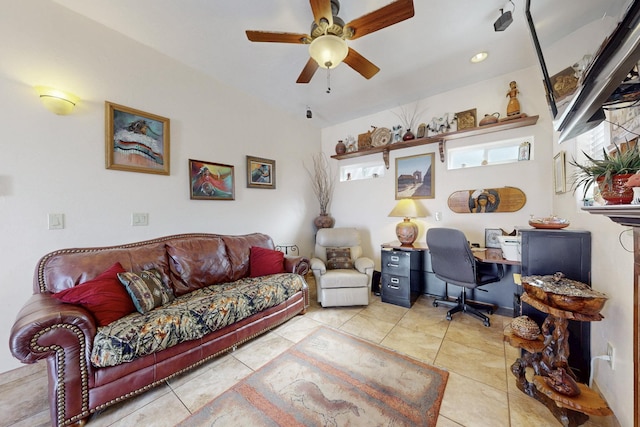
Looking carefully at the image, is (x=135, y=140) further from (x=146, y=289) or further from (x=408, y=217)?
(x=408, y=217)

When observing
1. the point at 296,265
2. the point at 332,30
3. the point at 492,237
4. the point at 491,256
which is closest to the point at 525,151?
the point at 492,237

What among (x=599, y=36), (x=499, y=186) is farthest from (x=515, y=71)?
(x=599, y=36)

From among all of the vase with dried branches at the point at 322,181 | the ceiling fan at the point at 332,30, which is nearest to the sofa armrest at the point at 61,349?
the ceiling fan at the point at 332,30

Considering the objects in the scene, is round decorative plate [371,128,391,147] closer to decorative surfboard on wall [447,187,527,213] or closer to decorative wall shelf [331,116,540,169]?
decorative wall shelf [331,116,540,169]

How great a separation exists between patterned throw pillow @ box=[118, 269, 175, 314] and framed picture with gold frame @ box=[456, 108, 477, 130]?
3801 mm

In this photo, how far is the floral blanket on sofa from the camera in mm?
1307

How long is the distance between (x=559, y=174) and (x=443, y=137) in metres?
1.22

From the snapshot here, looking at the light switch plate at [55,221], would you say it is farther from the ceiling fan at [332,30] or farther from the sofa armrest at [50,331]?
the ceiling fan at [332,30]

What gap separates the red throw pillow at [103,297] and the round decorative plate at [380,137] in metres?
3.47

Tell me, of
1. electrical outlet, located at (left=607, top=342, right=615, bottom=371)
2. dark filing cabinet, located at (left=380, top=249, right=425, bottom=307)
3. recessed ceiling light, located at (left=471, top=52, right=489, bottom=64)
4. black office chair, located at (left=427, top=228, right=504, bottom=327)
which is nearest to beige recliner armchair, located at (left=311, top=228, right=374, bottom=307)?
dark filing cabinet, located at (left=380, top=249, right=425, bottom=307)

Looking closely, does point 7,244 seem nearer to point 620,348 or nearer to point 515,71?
point 620,348

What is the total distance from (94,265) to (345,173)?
3.43m

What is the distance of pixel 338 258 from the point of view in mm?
3104

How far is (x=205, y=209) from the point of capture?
106 inches
